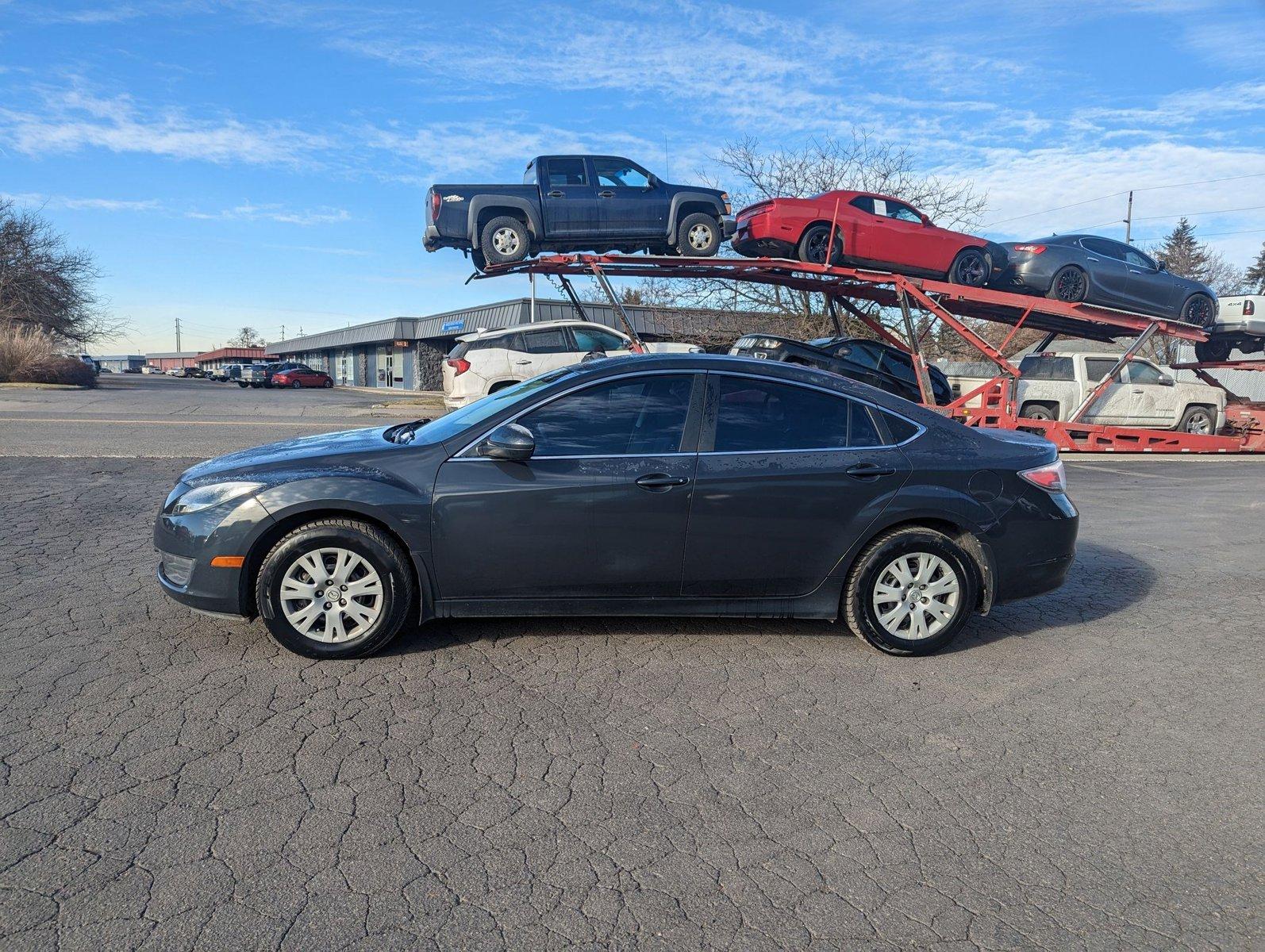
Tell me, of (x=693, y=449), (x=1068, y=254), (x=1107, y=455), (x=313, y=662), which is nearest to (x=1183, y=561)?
(x=693, y=449)

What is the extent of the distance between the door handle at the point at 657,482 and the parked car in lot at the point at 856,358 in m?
9.32

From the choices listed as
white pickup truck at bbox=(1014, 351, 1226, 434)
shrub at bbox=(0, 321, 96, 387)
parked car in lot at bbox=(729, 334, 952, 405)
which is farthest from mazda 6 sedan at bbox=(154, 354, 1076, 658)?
shrub at bbox=(0, 321, 96, 387)

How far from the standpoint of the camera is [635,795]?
3.09 metres

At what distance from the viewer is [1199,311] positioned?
15758 millimetres

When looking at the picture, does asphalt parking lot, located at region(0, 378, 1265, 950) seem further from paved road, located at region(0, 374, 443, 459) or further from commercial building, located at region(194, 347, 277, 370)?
commercial building, located at region(194, 347, 277, 370)

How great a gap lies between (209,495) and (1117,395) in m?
16.1

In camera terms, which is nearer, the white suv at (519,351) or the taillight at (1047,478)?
the taillight at (1047,478)

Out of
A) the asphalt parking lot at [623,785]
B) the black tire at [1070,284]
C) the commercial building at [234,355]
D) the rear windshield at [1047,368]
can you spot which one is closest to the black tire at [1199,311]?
the rear windshield at [1047,368]

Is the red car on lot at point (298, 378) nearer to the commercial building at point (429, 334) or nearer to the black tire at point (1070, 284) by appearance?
the commercial building at point (429, 334)

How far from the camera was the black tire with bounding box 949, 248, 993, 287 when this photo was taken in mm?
14828

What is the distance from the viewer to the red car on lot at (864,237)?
14.0m

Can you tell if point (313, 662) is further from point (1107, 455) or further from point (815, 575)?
point (1107, 455)

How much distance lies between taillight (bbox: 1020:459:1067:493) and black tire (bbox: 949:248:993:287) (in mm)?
10820

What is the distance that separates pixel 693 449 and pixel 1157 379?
602 inches
